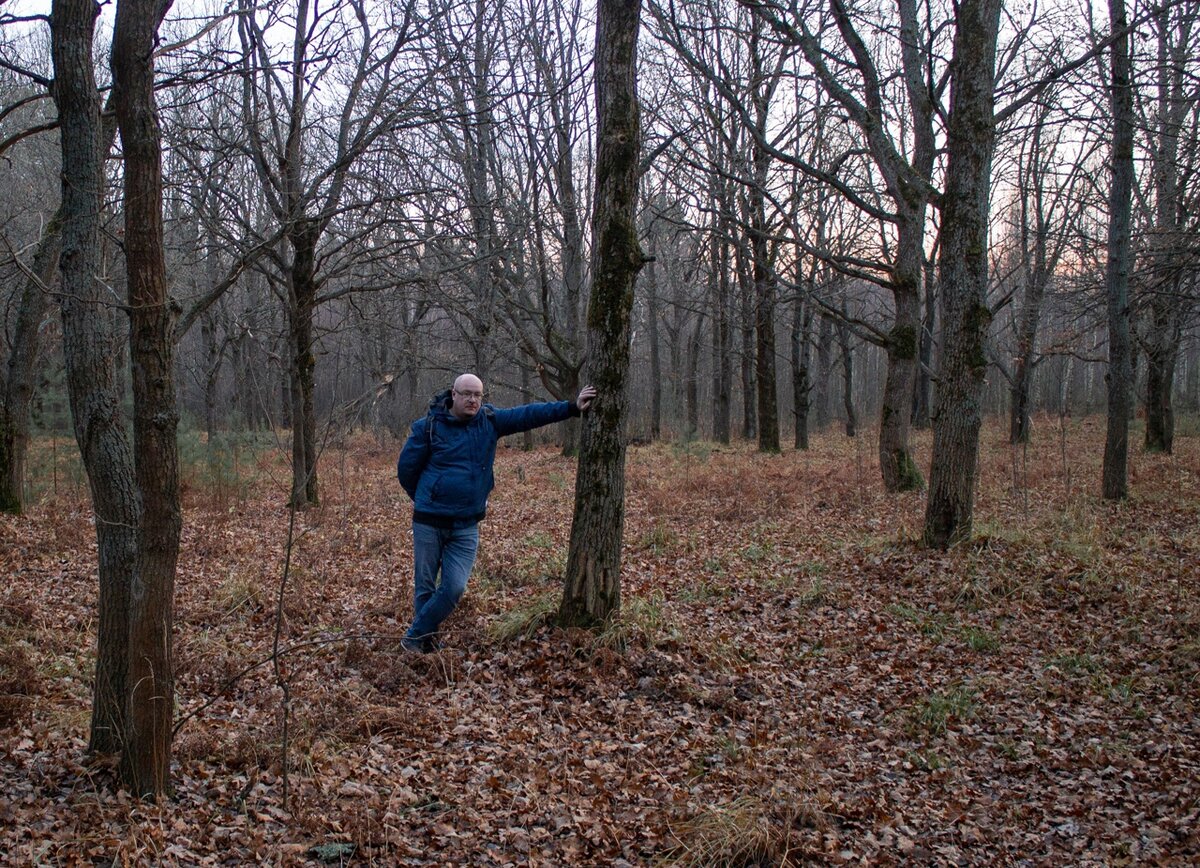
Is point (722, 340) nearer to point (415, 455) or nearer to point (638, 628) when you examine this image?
point (638, 628)

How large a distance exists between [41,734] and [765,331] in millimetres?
17902

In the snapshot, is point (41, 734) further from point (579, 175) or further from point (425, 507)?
point (579, 175)

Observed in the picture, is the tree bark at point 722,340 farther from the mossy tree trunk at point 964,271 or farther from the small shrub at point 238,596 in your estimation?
the small shrub at point 238,596

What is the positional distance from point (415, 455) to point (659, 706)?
2.40m

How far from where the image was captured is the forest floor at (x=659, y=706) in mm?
3650

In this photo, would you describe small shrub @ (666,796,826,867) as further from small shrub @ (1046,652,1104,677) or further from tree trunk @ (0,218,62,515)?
tree trunk @ (0,218,62,515)

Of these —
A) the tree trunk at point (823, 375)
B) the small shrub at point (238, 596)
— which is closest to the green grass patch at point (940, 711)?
the small shrub at point (238, 596)

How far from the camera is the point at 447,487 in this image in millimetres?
5656

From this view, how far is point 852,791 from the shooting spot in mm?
4246

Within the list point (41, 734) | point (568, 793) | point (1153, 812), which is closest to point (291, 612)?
point (41, 734)

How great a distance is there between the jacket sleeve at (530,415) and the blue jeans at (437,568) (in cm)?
79

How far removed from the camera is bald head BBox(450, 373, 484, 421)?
18.7 ft

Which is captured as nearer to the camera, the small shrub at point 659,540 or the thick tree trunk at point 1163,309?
the small shrub at point 659,540

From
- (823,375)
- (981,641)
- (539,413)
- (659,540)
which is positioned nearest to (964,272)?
(981,641)
